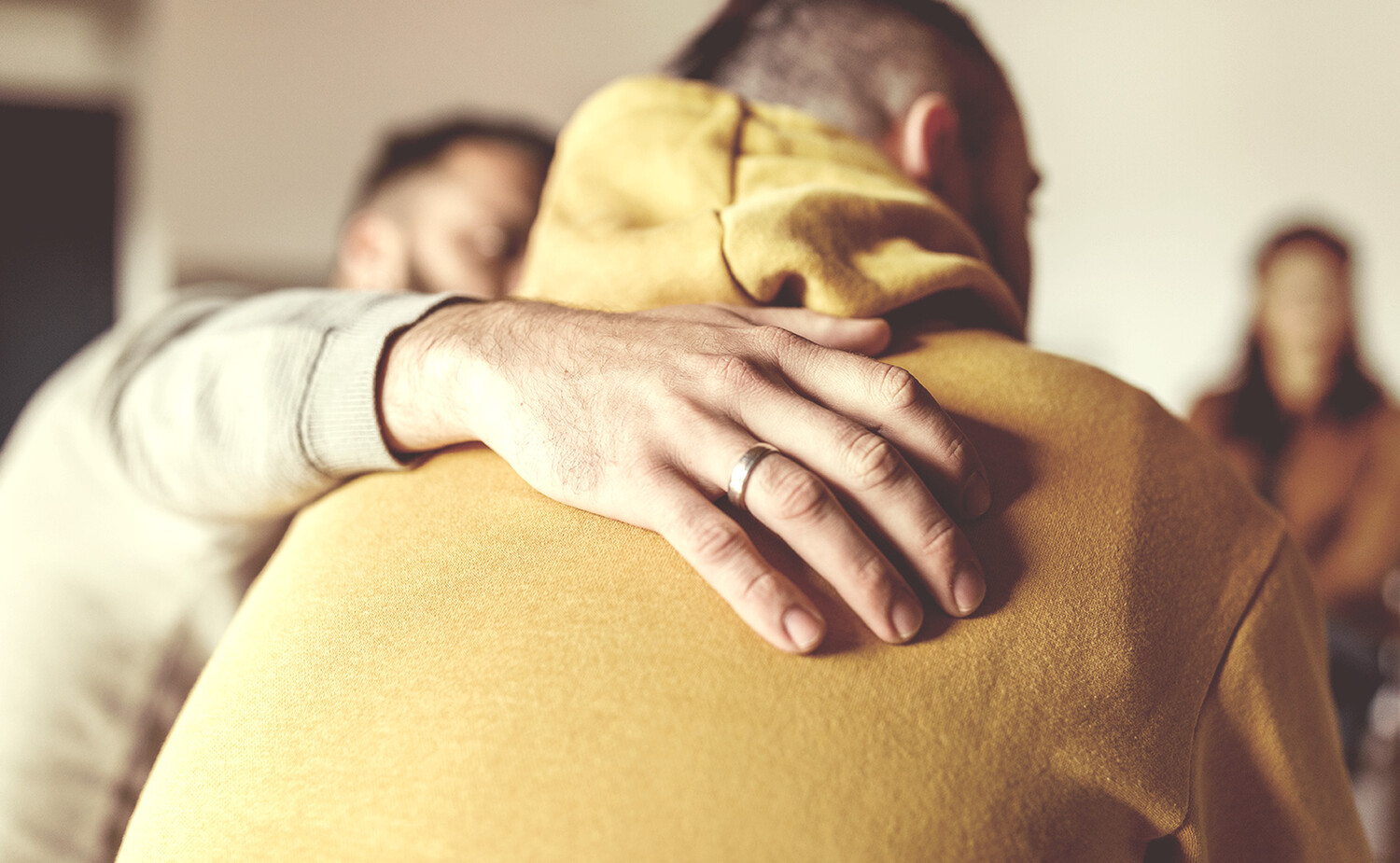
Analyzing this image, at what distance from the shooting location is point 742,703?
0.43 metres

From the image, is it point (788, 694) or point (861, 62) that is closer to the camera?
point (788, 694)

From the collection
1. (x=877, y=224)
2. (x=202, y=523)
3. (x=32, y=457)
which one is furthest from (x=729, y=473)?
(x=32, y=457)

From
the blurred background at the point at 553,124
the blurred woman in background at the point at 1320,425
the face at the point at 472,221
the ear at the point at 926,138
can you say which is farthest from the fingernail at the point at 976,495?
the blurred background at the point at 553,124

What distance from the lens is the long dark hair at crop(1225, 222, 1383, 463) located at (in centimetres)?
260

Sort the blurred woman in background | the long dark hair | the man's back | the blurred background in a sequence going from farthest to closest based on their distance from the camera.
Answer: the blurred background, the long dark hair, the blurred woman in background, the man's back

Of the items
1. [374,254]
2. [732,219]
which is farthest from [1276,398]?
[732,219]

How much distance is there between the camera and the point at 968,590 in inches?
18.5

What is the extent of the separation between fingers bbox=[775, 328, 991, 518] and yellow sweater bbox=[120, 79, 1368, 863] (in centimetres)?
4

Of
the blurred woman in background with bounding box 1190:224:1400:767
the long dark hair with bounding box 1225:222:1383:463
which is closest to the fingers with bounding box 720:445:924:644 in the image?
the blurred woman in background with bounding box 1190:224:1400:767

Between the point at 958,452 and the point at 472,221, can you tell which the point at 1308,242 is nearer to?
the point at 472,221

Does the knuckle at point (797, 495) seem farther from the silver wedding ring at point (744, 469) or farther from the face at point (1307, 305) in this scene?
the face at point (1307, 305)

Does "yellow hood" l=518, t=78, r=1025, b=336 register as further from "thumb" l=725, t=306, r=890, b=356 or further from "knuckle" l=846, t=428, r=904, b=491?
"knuckle" l=846, t=428, r=904, b=491

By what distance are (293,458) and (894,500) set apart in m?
0.46

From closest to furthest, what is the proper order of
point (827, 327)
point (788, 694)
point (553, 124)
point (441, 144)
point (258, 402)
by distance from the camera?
point (788, 694) < point (827, 327) < point (258, 402) < point (441, 144) < point (553, 124)
